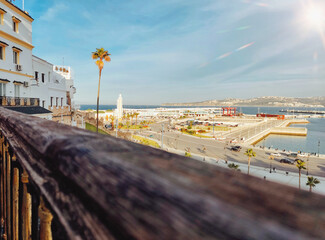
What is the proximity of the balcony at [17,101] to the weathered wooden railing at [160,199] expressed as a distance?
17.0 meters

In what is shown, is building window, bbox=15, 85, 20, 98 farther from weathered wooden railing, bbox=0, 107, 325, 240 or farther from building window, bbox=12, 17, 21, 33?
weathered wooden railing, bbox=0, 107, 325, 240

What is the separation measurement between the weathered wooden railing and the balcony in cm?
1702

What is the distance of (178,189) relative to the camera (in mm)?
498

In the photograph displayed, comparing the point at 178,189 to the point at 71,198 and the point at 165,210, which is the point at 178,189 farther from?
the point at 71,198

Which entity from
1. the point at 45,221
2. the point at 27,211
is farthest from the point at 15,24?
the point at 45,221

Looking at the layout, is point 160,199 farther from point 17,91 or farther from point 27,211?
point 17,91

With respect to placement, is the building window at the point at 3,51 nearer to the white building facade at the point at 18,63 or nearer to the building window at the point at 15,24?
the white building facade at the point at 18,63

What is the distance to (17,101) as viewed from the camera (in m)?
16.0

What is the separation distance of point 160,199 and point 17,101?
1938 centimetres

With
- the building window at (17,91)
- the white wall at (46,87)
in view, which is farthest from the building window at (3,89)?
the white wall at (46,87)

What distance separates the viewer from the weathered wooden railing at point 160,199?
15.7 inches

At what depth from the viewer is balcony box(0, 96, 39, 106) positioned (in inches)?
568

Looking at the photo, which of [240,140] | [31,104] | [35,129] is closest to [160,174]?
[35,129]

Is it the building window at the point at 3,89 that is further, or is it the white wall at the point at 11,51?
the white wall at the point at 11,51
